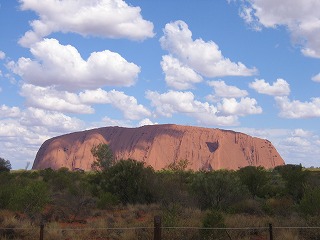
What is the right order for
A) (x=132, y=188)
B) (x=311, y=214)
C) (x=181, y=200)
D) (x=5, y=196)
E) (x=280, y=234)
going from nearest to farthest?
(x=280, y=234), (x=311, y=214), (x=5, y=196), (x=181, y=200), (x=132, y=188)

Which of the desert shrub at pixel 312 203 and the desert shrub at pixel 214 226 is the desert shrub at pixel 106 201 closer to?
the desert shrub at pixel 312 203

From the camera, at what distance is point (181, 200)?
2573 cm

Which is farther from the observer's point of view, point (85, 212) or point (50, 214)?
point (85, 212)

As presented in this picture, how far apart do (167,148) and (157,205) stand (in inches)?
5545

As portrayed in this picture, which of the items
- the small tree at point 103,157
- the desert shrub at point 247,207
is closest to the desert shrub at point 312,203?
the desert shrub at point 247,207

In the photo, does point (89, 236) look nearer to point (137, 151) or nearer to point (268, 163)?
point (137, 151)

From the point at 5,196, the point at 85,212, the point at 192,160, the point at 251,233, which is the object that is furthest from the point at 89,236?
the point at 192,160

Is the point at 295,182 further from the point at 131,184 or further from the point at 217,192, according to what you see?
the point at 131,184

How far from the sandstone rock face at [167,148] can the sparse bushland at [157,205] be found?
128m

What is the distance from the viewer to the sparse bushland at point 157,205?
1570cm

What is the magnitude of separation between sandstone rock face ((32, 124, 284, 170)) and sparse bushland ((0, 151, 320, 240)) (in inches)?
5049

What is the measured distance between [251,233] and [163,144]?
151 m

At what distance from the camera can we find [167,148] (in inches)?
6570

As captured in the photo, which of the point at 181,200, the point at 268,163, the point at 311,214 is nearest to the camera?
the point at 311,214
